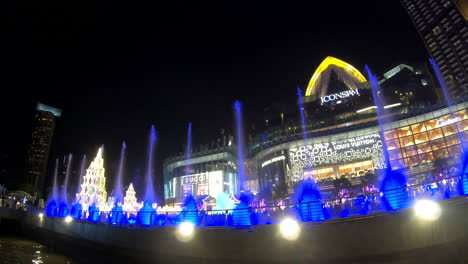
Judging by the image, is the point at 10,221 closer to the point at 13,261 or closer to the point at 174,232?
the point at 13,261

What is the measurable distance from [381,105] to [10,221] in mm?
69897

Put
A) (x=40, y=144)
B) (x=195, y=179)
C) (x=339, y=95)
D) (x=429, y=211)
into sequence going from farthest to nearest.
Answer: (x=40, y=144)
(x=195, y=179)
(x=339, y=95)
(x=429, y=211)

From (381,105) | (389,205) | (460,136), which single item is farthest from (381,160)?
(389,205)

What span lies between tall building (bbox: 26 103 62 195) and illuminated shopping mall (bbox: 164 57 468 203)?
3647 inches

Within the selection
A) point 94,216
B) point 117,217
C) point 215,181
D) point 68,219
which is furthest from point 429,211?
point 215,181

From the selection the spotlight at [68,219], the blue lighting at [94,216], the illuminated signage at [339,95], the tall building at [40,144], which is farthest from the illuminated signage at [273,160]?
the tall building at [40,144]

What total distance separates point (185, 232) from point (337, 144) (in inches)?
1604

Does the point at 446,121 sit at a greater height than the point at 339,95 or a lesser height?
lesser

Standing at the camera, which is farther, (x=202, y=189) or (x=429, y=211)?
(x=202, y=189)

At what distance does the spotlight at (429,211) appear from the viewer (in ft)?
38.8

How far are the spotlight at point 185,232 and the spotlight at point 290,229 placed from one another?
582cm

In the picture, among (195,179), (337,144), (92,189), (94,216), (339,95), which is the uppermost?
(339,95)

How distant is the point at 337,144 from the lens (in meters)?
49.8

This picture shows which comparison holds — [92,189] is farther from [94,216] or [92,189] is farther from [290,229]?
[290,229]
